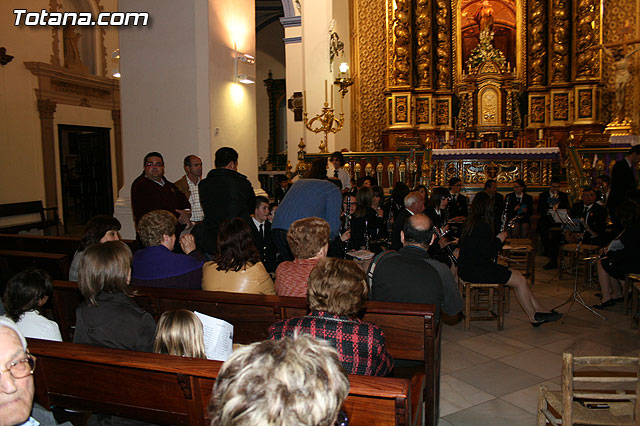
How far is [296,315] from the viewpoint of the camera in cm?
304

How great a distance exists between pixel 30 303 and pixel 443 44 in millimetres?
13544

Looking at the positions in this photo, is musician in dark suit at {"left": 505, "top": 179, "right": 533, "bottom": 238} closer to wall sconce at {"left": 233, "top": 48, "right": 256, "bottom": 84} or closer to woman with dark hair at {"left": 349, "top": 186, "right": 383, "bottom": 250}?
woman with dark hair at {"left": 349, "top": 186, "right": 383, "bottom": 250}

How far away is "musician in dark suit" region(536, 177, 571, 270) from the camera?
26.5 ft

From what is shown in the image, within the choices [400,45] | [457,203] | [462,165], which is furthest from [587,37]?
[457,203]

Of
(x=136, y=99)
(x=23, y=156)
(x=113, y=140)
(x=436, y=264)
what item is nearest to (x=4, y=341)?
(x=436, y=264)

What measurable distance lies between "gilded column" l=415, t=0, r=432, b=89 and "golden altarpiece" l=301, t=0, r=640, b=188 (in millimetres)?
27

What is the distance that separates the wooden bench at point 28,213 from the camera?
10.2 metres

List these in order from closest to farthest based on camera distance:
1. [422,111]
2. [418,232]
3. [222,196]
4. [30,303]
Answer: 1. [30,303]
2. [418,232]
3. [222,196]
4. [422,111]

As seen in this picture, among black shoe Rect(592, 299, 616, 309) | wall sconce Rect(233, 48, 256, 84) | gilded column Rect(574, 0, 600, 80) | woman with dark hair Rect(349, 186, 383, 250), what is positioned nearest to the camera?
black shoe Rect(592, 299, 616, 309)

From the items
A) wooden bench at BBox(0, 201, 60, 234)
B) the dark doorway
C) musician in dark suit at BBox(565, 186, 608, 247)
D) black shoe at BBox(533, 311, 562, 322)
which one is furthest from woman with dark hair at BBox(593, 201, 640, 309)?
the dark doorway

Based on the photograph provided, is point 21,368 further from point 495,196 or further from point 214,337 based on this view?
point 495,196

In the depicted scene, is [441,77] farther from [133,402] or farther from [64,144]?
[133,402]

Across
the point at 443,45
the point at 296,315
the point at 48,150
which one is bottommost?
the point at 296,315

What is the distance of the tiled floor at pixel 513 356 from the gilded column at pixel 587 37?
30.9 feet
